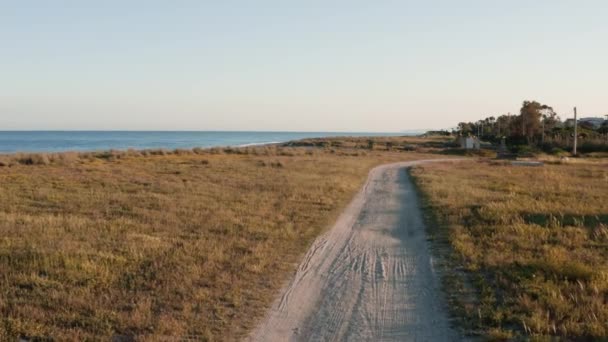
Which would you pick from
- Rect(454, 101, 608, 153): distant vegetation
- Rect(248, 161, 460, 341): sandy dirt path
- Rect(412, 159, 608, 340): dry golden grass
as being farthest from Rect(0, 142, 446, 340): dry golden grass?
Rect(454, 101, 608, 153): distant vegetation

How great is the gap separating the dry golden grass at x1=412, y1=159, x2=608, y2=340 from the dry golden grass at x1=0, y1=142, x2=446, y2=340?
2.96 metres

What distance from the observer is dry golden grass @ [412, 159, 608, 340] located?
627 centimetres

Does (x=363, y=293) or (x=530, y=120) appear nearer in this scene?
(x=363, y=293)

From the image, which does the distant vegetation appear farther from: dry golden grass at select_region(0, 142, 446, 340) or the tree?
dry golden grass at select_region(0, 142, 446, 340)

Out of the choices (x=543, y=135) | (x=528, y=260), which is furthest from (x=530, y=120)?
(x=528, y=260)

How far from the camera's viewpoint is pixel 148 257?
9539 mm

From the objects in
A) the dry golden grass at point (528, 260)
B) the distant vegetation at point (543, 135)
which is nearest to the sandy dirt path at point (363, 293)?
the dry golden grass at point (528, 260)

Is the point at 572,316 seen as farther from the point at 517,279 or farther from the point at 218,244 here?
the point at 218,244

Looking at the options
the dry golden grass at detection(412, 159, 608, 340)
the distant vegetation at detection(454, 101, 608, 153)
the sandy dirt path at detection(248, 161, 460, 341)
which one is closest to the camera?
the sandy dirt path at detection(248, 161, 460, 341)

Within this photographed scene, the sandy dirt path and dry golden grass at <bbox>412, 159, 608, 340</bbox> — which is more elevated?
dry golden grass at <bbox>412, 159, 608, 340</bbox>

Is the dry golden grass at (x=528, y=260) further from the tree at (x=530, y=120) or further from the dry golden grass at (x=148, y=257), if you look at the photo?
the tree at (x=530, y=120)

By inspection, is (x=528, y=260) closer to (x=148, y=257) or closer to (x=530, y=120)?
(x=148, y=257)

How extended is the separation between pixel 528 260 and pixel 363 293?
136 inches

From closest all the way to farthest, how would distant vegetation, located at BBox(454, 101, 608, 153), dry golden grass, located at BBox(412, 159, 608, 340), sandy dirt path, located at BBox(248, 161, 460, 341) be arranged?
sandy dirt path, located at BBox(248, 161, 460, 341), dry golden grass, located at BBox(412, 159, 608, 340), distant vegetation, located at BBox(454, 101, 608, 153)
